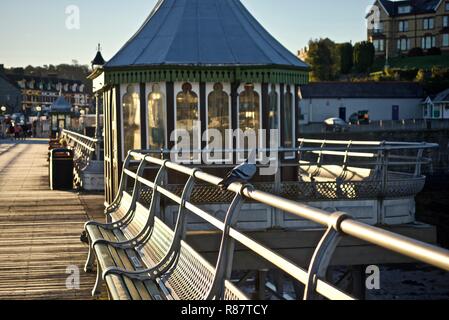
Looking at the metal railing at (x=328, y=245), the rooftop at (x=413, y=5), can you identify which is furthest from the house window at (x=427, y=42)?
the metal railing at (x=328, y=245)

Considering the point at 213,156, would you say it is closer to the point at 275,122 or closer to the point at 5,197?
the point at 275,122

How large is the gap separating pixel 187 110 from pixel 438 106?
79.1 m

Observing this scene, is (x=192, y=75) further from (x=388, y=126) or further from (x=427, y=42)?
(x=427, y=42)

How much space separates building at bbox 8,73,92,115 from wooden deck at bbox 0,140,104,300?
145851mm

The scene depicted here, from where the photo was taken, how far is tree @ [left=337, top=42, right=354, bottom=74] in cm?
11550

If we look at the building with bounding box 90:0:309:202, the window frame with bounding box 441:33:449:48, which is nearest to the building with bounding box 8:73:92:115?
the window frame with bounding box 441:33:449:48

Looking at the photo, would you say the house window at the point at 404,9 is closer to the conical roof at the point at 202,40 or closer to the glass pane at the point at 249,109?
the conical roof at the point at 202,40

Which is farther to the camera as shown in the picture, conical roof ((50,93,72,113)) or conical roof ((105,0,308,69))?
conical roof ((50,93,72,113))

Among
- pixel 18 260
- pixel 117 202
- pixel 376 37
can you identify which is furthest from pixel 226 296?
pixel 376 37

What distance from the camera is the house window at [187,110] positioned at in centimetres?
1563

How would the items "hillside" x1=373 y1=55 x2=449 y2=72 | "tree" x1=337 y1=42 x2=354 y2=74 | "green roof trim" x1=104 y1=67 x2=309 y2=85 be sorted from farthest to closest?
"tree" x1=337 y1=42 x2=354 y2=74 < "hillside" x1=373 y1=55 x2=449 y2=72 < "green roof trim" x1=104 y1=67 x2=309 y2=85

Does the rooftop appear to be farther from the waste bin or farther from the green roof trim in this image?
the green roof trim

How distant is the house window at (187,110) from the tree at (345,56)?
102 metres

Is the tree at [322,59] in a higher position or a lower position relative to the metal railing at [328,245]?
higher
